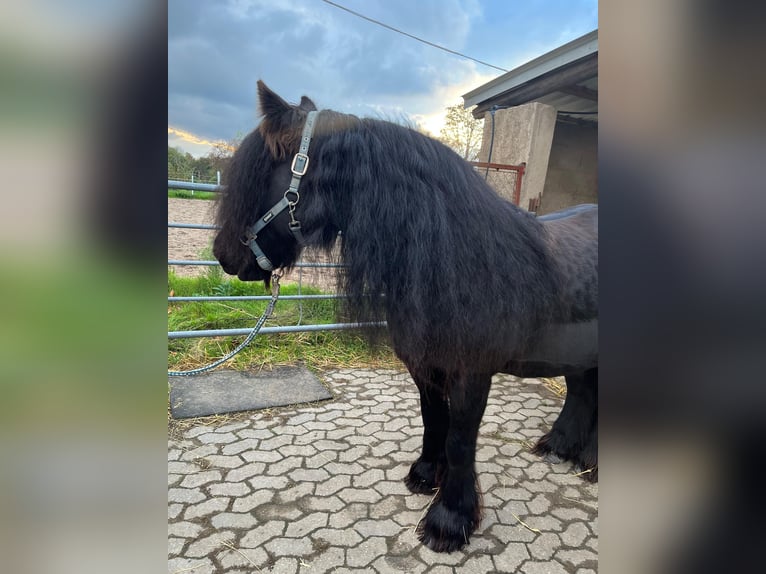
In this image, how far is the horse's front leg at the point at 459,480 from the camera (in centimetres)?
183

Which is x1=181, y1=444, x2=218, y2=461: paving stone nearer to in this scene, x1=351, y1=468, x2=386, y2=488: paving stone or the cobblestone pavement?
the cobblestone pavement

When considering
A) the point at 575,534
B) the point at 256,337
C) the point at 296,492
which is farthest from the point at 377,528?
the point at 256,337

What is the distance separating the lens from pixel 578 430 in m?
2.65

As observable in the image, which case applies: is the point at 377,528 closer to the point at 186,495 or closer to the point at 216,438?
the point at 186,495

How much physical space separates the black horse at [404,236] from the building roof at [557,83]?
297cm

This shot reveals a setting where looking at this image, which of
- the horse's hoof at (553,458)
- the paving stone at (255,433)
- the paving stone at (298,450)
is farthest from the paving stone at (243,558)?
the horse's hoof at (553,458)

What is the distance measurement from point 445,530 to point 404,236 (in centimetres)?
139

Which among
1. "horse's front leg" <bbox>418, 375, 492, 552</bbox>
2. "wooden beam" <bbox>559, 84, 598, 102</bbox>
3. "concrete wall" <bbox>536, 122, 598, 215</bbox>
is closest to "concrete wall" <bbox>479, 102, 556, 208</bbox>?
"concrete wall" <bbox>536, 122, 598, 215</bbox>

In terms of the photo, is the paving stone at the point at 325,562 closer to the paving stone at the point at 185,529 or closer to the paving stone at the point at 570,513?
the paving stone at the point at 185,529

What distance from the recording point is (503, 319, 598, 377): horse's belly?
192cm

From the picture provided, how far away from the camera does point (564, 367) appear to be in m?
2.05

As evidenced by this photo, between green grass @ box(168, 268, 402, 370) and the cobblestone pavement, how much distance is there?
37.7 inches
